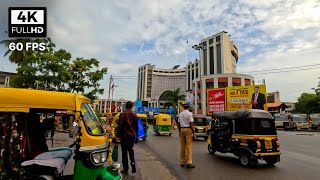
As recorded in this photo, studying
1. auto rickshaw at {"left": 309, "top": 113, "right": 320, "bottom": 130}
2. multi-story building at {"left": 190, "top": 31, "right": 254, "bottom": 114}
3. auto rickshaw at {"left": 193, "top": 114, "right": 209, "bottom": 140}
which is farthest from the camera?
multi-story building at {"left": 190, "top": 31, "right": 254, "bottom": 114}

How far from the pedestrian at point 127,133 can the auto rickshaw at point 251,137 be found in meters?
4.19

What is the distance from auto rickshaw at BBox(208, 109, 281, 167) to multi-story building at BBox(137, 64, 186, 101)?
130 m

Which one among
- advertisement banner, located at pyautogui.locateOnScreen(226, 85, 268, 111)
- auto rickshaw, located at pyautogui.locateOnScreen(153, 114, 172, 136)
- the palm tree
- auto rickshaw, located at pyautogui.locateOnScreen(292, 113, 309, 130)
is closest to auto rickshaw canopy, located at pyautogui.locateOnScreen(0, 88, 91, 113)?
auto rickshaw, located at pyautogui.locateOnScreen(153, 114, 172, 136)

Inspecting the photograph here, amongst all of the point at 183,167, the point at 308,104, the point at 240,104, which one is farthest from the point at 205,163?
the point at 308,104

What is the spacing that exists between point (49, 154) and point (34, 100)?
1237 mm

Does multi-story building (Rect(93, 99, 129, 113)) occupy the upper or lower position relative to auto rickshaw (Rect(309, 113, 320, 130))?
→ upper

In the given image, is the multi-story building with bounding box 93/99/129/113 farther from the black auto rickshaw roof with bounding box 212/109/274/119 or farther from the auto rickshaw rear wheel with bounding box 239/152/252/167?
the auto rickshaw rear wheel with bounding box 239/152/252/167

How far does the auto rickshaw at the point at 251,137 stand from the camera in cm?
928

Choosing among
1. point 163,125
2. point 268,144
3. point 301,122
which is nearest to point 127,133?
point 268,144

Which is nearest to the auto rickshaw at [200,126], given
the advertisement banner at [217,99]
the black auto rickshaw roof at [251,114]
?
the black auto rickshaw roof at [251,114]

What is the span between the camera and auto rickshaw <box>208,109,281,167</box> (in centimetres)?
928

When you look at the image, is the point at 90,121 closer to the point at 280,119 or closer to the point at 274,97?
the point at 280,119

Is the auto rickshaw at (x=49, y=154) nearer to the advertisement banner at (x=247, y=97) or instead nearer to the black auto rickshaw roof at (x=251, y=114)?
the black auto rickshaw roof at (x=251, y=114)

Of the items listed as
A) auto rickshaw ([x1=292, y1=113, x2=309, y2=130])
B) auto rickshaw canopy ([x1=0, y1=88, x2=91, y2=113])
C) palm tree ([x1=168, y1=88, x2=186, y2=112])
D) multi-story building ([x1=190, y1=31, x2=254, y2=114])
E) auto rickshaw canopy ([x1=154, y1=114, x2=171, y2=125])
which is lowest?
auto rickshaw ([x1=292, y1=113, x2=309, y2=130])
